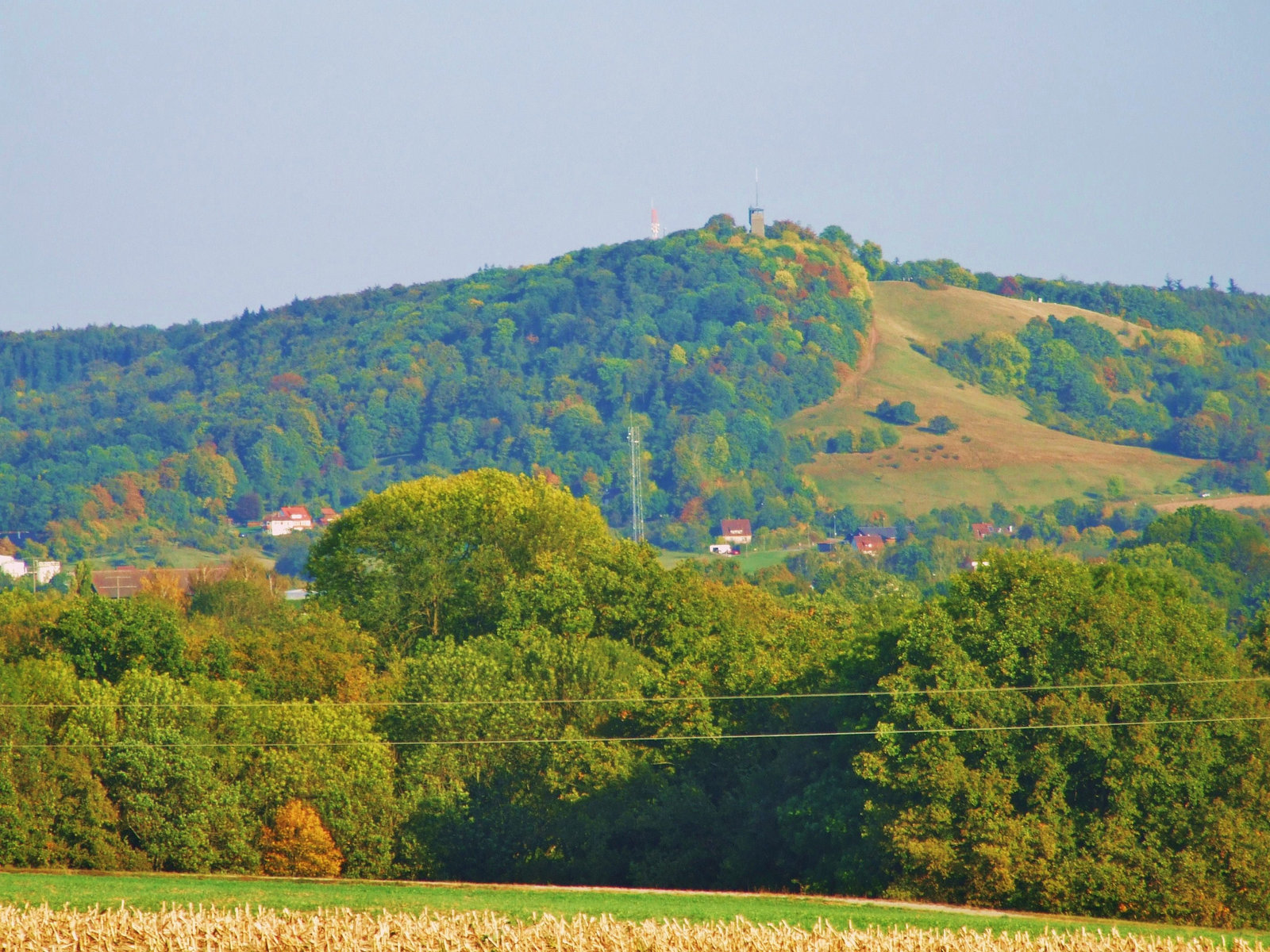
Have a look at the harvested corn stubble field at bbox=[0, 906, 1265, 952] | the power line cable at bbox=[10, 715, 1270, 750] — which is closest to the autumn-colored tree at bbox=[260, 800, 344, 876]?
the power line cable at bbox=[10, 715, 1270, 750]

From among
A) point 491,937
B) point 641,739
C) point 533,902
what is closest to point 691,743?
point 641,739

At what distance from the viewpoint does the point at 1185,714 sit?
43.7 m

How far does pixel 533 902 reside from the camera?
127 feet

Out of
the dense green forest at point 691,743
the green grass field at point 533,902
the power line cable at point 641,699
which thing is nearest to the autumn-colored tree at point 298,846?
the dense green forest at point 691,743

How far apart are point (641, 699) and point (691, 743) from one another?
2357 millimetres

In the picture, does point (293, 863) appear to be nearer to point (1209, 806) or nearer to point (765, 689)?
point (765, 689)

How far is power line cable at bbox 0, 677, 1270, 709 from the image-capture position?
44156 mm

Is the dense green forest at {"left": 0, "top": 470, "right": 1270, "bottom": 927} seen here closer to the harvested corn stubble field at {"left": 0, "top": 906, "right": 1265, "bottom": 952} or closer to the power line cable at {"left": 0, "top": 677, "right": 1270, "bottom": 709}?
the power line cable at {"left": 0, "top": 677, "right": 1270, "bottom": 709}

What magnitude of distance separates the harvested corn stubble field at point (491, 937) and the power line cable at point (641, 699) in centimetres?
1065

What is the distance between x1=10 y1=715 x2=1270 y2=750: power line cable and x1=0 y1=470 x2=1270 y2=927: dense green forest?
0.10 meters

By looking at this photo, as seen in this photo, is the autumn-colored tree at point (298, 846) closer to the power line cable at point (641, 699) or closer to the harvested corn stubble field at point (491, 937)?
the power line cable at point (641, 699)

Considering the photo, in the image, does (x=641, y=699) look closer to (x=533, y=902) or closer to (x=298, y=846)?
(x=298, y=846)

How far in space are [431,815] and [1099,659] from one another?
20.6m

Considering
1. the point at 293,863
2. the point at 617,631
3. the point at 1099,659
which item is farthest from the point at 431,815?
the point at 1099,659
